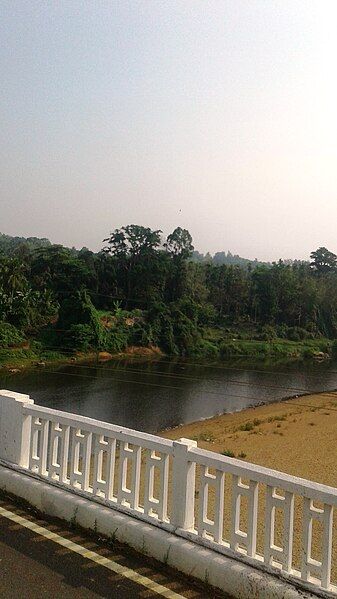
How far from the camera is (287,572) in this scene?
298 centimetres

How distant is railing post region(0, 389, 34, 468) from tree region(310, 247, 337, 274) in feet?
275

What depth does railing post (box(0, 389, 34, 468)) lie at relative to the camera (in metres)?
4.54

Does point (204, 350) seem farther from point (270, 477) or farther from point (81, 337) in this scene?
point (270, 477)

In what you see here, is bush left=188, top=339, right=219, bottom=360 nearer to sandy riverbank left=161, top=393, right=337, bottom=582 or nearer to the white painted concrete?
sandy riverbank left=161, top=393, right=337, bottom=582

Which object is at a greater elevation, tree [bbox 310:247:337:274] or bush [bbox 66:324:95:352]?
tree [bbox 310:247:337:274]

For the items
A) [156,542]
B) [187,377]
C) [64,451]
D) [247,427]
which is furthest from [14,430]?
[187,377]

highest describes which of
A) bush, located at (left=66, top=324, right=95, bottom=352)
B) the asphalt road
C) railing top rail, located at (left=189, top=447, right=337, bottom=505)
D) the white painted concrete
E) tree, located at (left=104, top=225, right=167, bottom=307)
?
tree, located at (left=104, top=225, right=167, bottom=307)

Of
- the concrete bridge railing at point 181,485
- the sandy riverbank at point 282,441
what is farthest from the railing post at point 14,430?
the sandy riverbank at point 282,441

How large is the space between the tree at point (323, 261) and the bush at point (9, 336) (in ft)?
184

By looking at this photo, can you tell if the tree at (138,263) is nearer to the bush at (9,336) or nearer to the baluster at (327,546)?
the bush at (9,336)

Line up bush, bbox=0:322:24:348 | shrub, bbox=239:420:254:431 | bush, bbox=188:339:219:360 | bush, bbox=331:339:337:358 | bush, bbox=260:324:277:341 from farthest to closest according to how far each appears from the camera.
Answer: bush, bbox=260:324:277:341, bush, bbox=331:339:337:358, bush, bbox=188:339:219:360, bush, bbox=0:322:24:348, shrub, bbox=239:420:254:431

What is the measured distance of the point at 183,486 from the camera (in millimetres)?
3492

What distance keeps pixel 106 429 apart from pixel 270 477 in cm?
133

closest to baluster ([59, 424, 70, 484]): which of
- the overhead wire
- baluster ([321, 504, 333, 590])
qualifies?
baluster ([321, 504, 333, 590])
